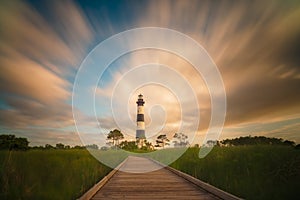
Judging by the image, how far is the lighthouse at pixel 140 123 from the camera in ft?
151

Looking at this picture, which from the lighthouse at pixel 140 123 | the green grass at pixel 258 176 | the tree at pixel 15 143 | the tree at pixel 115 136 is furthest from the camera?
the tree at pixel 115 136

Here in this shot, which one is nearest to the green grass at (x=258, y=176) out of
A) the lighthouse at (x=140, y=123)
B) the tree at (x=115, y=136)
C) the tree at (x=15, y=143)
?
the tree at (x=15, y=143)

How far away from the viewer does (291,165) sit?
5824 mm

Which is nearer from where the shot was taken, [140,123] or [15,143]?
[15,143]

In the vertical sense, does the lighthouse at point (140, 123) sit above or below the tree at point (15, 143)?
above

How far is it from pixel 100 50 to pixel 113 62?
5.59 metres

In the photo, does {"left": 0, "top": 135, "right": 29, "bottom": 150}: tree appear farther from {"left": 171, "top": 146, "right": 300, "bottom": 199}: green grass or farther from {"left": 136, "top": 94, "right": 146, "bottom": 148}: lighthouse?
{"left": 136, "top": 94, "right": 146, "bottom": 148}: lighthouse

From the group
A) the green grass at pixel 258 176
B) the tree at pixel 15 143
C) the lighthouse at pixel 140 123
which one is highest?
the lighthouse at pixel 140 123

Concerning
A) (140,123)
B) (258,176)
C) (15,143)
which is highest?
(140,123)

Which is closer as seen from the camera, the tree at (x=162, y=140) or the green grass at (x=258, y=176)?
the green grass at (x=258, y=176)

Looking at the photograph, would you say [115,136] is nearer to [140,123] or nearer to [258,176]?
[140,123]

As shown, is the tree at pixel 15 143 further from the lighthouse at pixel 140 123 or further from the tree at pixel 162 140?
the tree at pixel 162 140

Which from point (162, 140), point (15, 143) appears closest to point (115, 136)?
point (162, 140)

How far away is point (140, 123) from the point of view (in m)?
46.6
